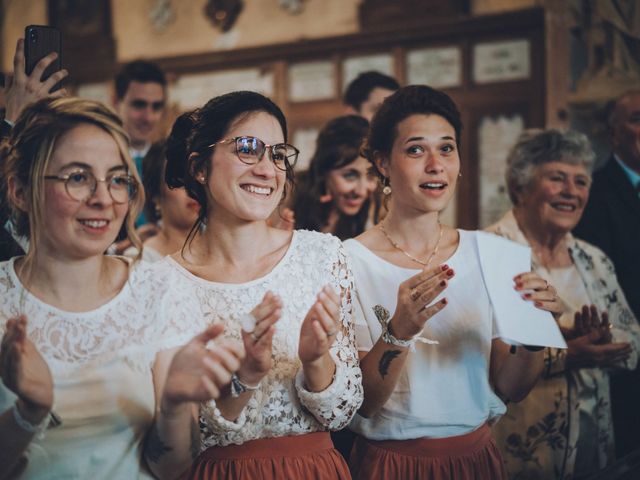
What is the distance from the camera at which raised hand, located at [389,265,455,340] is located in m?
1.78

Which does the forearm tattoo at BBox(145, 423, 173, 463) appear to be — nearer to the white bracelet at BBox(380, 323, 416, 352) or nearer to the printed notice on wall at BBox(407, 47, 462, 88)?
the white bracelet at BBox(380, 323, 416, 352)

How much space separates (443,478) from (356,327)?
1.61 feet

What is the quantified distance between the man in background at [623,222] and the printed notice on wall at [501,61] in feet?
5.48

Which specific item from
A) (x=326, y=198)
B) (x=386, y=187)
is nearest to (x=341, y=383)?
(x=386, y=187)

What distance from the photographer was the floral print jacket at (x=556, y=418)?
265 cm

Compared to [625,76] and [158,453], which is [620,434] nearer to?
[625,76]

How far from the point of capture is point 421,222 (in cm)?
222

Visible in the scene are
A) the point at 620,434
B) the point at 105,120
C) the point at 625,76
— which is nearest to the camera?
the point at 105,120

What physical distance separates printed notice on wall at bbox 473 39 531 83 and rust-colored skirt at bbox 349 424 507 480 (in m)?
3.62

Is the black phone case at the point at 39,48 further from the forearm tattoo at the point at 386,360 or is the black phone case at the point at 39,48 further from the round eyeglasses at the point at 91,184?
the forearm tattoo at the point at 386,360

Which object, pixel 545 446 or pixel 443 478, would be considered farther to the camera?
pixel 545 446

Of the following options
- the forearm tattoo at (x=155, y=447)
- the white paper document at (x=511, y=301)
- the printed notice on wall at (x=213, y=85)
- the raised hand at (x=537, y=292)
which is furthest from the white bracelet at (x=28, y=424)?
the printed notice on wall at (x=213, y=85)

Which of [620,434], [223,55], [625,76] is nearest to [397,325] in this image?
[620,434]

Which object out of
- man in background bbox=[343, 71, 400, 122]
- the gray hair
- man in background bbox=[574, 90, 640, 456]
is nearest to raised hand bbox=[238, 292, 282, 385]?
the gray hair
